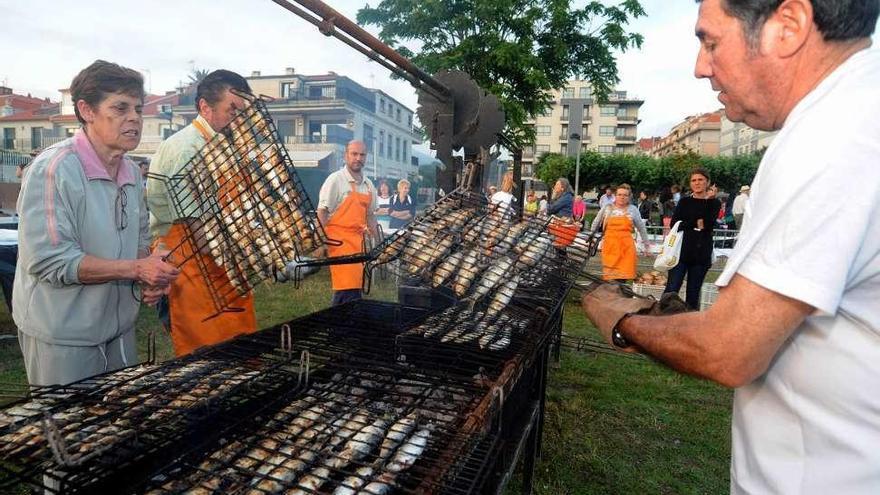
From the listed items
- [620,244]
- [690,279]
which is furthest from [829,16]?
[620,244]

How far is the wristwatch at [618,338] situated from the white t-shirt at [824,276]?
34 cm

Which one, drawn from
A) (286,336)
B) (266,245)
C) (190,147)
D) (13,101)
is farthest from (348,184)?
(13,101)

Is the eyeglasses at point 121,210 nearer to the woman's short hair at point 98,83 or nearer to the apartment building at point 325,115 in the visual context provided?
the woman's short hair at point 98,83

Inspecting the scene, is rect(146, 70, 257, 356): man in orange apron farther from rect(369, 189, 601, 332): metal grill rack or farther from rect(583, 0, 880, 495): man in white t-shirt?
rect(583, 0, 880, 495): man in white t-shirt

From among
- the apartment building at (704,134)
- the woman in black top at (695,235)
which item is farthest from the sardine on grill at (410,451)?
the apartment building at (704,134)

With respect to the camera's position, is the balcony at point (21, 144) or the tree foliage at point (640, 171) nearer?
the tree foliage at point (640, 171)

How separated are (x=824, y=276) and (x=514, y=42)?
16.3 metres

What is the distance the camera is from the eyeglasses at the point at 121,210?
2.51 meters

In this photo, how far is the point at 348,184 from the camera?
635cm

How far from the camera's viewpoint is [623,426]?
15.4 ft

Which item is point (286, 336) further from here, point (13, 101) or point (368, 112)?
point (13, 101)

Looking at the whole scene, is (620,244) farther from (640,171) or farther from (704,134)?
(704,134)

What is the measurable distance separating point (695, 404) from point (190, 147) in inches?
204

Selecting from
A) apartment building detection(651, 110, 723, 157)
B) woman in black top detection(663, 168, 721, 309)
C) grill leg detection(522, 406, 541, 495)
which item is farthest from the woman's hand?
apartment building detection(651, 110, 723, 157)
